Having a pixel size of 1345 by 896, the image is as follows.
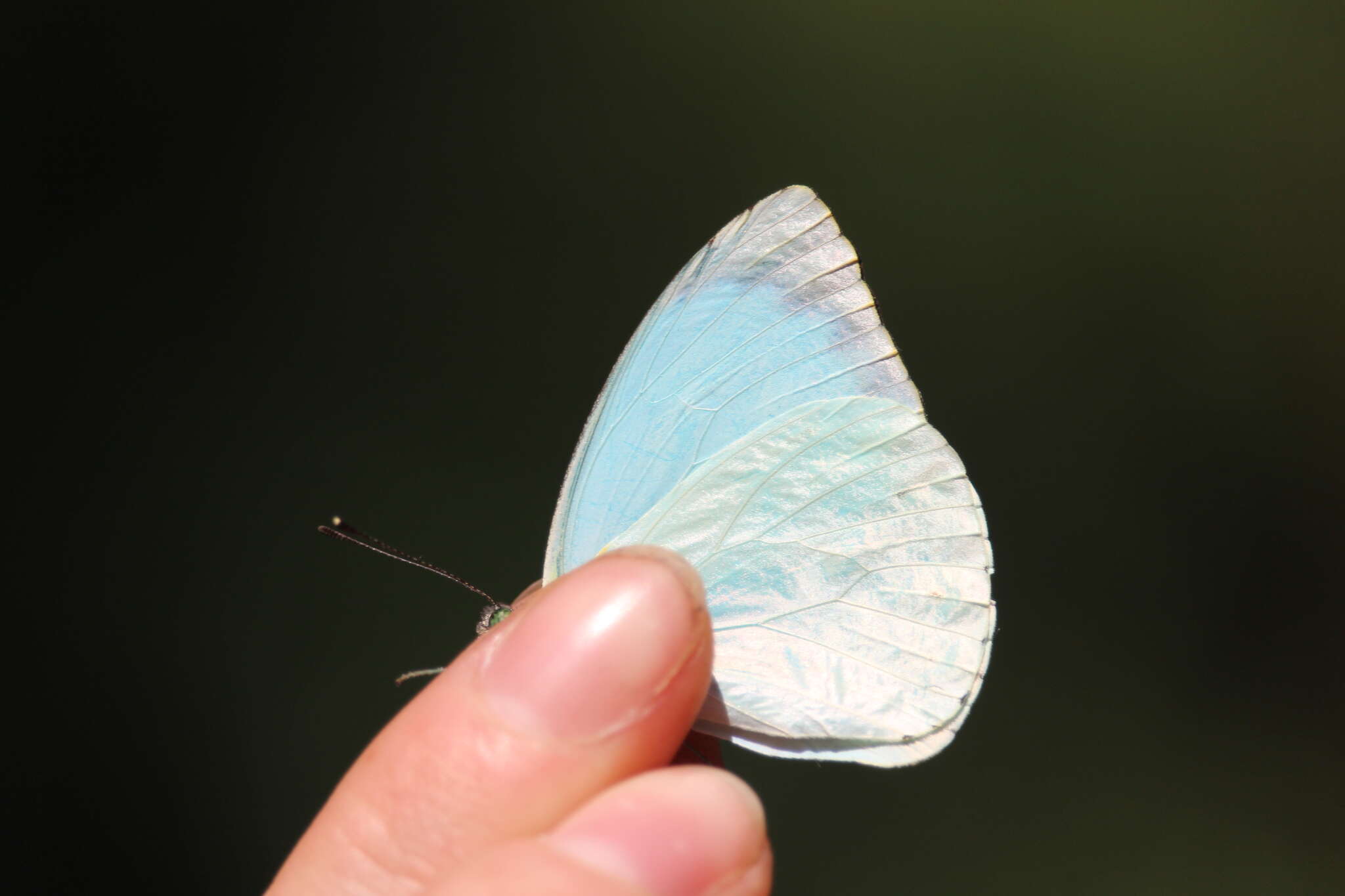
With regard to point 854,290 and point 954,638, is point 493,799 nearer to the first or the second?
point 954,638

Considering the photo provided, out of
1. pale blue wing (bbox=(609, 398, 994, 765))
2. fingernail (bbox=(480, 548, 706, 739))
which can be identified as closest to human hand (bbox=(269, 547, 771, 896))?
fingernail (bbox=(480, 548, 706, 739))

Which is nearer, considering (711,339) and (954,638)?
(954,638)

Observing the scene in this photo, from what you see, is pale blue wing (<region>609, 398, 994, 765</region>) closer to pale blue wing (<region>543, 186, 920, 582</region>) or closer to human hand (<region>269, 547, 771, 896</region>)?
pale blue wing (<region>543, 186, 920, 582</region>)

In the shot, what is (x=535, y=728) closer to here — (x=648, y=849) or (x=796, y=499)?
(x=648, y=849)

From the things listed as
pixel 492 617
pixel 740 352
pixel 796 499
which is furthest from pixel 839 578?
pixel 492 617

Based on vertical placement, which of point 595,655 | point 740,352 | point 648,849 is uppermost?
point 740,352

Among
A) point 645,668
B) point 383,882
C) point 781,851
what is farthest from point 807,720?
point 781,851
